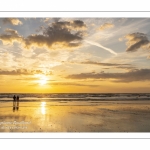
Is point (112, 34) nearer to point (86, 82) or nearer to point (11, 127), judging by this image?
point (86, 82)

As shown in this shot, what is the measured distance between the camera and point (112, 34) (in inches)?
399

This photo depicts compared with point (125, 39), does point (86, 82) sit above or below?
below
